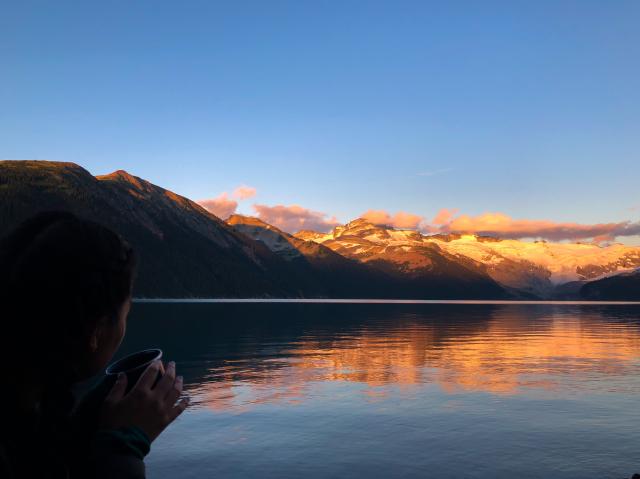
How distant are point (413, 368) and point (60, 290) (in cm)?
5763

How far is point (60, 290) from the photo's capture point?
230cm

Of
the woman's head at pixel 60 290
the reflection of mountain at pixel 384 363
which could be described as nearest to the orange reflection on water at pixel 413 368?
the reflection of mountain at pixel 384 363

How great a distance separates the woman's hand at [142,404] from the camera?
248 centimetres

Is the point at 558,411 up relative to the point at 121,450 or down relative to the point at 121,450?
down

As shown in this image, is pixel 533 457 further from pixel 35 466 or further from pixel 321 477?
pixel 35 466

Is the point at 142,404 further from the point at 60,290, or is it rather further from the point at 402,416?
the point at 402,416

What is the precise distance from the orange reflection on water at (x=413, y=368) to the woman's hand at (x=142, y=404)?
114 feet

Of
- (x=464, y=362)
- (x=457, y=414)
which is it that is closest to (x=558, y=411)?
(x=457, y=414)

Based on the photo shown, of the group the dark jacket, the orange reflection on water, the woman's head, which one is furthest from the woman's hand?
the orange reflection on water

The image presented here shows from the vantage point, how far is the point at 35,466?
2.16 metres

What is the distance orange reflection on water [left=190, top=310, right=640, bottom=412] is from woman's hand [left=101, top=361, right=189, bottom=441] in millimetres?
34866

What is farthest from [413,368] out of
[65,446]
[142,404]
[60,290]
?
[60,290]

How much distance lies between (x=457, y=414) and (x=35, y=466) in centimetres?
3626

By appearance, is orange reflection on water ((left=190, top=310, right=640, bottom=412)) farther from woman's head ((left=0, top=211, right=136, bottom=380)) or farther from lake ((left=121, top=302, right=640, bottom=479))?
woman's head ((left=0, top=211, right=136, bottom=380))
